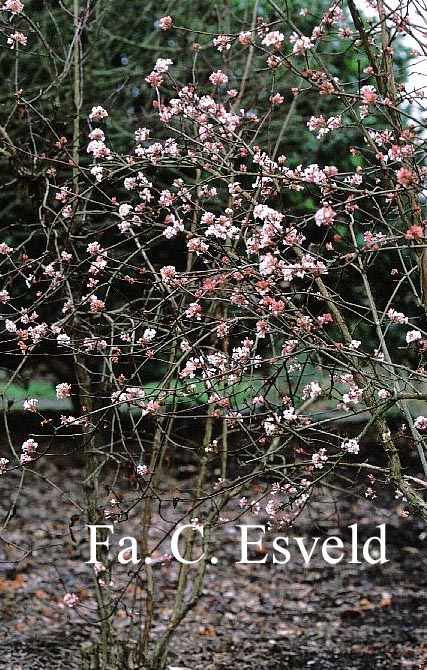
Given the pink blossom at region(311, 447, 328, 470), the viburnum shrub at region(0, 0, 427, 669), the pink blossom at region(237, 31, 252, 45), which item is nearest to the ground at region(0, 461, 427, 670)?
the viburnum shrub at region(0, 0, 427, 669)

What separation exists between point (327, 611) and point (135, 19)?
4.25m

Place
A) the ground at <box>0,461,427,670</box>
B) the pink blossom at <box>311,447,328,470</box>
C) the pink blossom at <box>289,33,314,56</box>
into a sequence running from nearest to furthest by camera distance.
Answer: the pink blossom at <box>289,33,314,56</box>
the pink blossom at <box>311,447,328,470</box>
the ground at <box>0,461,427,670</box>

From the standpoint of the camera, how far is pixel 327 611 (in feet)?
16.3

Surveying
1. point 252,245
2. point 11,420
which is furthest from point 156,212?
point 11,420

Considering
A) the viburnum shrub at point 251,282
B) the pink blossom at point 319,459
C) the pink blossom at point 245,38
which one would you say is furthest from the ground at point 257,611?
the pink blossom at point 245,38

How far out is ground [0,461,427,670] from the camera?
4.26m

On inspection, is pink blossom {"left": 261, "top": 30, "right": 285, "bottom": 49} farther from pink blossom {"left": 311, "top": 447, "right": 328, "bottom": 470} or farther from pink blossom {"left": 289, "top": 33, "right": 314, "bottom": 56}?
pink blossom {"left": 311, "top": 447, "right": 328, "bottom": 470}

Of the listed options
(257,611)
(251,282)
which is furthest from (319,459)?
(257,611)

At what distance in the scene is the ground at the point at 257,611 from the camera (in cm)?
426

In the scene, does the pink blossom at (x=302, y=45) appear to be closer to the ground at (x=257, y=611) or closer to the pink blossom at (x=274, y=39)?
the pink blossom at (x=274, y=39)

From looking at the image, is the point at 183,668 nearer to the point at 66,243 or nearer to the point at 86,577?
the point at 86,577

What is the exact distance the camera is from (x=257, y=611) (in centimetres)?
502

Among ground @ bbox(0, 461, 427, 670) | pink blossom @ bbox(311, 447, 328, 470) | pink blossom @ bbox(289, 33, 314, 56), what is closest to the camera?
pink blossom @ bbox(289, 33, 314, 56)

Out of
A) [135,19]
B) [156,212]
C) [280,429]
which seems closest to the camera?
[280,429]
